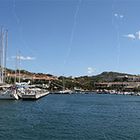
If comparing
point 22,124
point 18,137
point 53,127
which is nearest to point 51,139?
point 18,137

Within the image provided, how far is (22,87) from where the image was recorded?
112875 mm

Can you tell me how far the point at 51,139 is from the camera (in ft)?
103

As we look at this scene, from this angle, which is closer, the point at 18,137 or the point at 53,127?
the point at 18,137

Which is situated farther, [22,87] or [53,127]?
[22,87]

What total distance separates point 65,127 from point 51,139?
7772 mm

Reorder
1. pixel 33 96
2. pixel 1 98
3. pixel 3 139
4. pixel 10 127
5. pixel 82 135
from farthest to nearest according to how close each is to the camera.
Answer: pixel 33 96
pixel 1 98
pixel 10 127
pixel 82 135
pixel 3 139

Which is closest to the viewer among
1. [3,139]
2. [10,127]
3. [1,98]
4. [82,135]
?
[3,139]

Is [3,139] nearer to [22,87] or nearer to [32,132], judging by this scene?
[32,132]

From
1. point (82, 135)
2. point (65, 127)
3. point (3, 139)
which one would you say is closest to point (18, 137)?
point (3, 139)

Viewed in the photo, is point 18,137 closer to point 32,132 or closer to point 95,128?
point 32,132

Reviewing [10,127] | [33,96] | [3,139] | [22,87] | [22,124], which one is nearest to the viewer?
[3,139]

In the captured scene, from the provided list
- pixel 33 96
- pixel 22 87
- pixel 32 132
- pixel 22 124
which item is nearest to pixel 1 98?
pixel 33 96

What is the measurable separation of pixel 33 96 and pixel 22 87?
56.4ft

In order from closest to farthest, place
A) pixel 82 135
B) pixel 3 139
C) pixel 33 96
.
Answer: pixel 3 139 < pixel 82 135 < pixel 33 96
